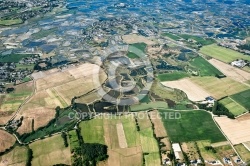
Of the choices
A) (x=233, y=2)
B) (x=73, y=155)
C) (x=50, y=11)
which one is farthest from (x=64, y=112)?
(x=233, y=2)

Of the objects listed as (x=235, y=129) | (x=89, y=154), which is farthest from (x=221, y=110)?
(x=89, y=154)

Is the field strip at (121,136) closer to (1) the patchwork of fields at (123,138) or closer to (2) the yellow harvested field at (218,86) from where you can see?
(1) the patchwork of fields at (123,138)

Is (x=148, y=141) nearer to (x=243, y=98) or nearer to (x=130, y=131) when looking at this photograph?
(x=130, y=131)

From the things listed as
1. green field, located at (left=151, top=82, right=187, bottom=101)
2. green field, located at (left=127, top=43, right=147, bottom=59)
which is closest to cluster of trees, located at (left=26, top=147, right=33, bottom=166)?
green field, located at (left=151, top=82, right=187, bottom=101)

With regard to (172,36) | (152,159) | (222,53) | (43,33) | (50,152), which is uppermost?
(43,33)

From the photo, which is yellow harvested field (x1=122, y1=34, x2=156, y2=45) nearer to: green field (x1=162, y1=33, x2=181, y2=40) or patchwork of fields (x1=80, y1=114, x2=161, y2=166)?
green field (x1=162, y1=33, x2=181, y2=40)

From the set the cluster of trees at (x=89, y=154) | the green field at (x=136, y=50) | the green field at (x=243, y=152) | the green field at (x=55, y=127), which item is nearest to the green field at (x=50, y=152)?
the cluster of trees at (x=89, y=154)

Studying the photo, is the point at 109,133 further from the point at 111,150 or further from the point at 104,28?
the point at 104,28
